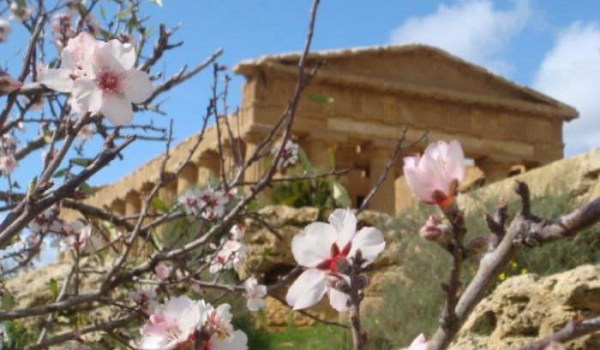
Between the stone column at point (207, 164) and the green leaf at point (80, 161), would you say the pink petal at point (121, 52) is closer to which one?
the green leaf at point (80, 161)

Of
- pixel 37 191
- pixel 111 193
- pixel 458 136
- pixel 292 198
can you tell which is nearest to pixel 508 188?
pixel 292 198

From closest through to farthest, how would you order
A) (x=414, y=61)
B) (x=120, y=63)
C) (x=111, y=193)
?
(x=120, y=63), (x=414, y=61), (x=111, y=193)

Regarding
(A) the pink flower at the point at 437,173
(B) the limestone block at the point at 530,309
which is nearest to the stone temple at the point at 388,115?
(B) the limestone block at the point at 530,309

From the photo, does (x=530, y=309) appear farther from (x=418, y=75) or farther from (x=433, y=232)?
(x=418, y=75)

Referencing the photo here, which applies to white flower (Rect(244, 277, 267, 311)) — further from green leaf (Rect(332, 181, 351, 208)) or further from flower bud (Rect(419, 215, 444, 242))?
flower bud (Rect(419, 215, 444, 242))

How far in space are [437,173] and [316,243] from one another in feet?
0.51

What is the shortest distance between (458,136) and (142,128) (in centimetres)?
1928

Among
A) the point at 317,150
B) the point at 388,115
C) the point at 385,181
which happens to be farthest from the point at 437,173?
the point at 388,115

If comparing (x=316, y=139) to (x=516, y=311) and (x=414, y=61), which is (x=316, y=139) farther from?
(x=516, y=311)

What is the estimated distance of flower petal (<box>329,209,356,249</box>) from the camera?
0.91 m

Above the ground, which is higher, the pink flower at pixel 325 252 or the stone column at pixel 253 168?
the stone column at pixel 253 168

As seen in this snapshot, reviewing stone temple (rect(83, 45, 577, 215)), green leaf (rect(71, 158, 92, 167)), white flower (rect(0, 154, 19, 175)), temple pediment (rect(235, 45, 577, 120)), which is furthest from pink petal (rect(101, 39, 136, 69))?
temple pediment (rect(235, 45, 577, 120))

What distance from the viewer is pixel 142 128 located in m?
3.14

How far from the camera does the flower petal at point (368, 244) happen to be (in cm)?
90
